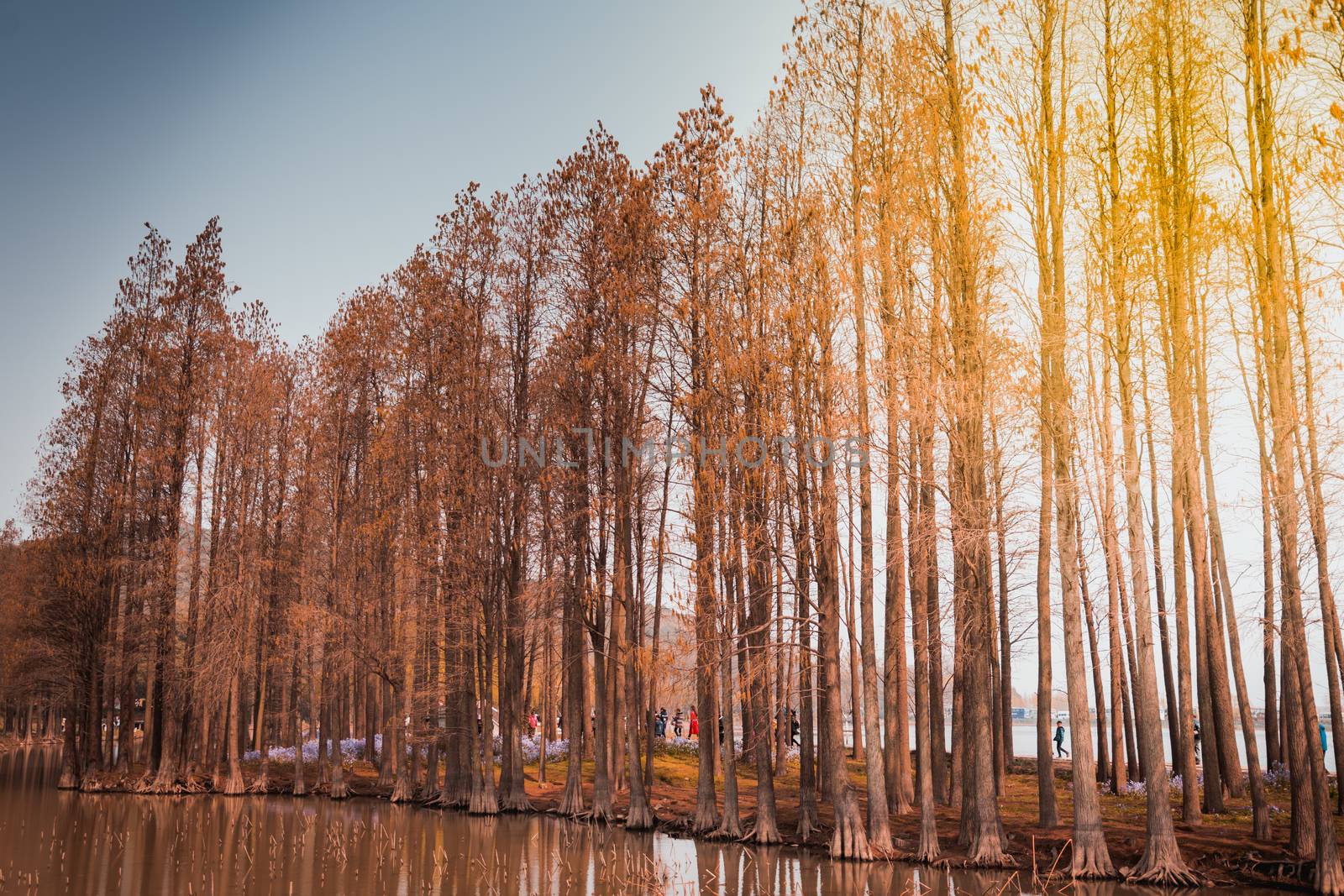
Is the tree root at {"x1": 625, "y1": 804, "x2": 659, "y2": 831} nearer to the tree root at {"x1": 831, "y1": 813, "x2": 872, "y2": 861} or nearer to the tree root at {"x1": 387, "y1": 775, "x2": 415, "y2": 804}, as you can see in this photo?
the tree root at {"x1": 831, "y1": 813, "x2": 872, "y2": 861}

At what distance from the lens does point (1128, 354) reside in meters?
14.2

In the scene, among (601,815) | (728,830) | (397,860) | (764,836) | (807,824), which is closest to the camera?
(397,860)

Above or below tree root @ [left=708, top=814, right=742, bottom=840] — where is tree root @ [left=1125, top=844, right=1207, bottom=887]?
above

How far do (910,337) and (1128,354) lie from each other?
3.24 metres

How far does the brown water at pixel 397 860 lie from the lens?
1285 cm

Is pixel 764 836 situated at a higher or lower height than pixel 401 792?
higher

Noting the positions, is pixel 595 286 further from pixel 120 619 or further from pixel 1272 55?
pixel 120 619

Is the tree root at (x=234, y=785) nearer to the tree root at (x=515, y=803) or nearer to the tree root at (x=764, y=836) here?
the tree root at (x=515, y=803)

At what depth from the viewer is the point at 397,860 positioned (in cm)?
1522

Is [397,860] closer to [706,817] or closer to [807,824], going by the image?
[706,817]

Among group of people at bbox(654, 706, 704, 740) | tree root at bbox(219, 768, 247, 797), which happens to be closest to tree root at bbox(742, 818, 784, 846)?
group of people at bbox(654, 706, 704, 740)

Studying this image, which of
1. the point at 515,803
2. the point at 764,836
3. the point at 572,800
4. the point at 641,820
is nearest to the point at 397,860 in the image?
the point at 641,820

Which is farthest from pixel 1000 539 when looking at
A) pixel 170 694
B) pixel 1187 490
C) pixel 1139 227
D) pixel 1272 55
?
pixel 170 694

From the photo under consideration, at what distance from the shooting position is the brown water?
42.2 ft
